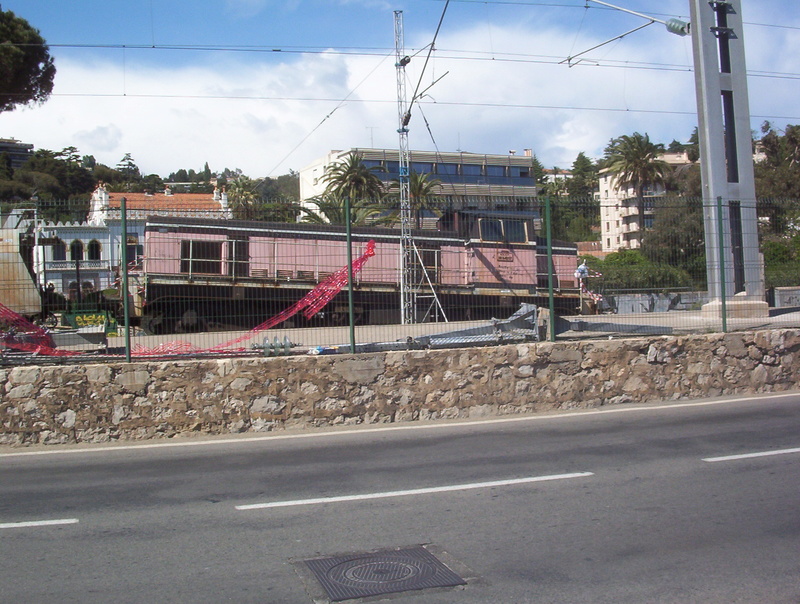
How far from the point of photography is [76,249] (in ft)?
32.0

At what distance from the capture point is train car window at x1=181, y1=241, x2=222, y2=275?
11.0 metres

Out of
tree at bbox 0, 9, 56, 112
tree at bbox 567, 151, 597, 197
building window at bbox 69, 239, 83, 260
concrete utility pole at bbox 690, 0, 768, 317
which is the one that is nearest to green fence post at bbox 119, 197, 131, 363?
building window at bbox 69, 239, 83, 260

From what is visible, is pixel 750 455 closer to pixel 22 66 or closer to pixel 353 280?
pixel 353 280

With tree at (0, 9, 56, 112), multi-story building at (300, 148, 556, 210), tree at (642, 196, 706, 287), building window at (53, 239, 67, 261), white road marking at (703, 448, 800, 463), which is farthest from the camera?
multi-story building at (300, 148, 556, 210)

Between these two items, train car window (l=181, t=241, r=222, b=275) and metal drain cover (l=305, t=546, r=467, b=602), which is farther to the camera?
train car window (l=181, t=241, r=222, b=275)

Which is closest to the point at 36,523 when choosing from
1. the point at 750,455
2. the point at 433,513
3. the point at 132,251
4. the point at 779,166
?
the point at 433,513

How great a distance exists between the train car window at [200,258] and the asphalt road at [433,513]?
3.11 meters

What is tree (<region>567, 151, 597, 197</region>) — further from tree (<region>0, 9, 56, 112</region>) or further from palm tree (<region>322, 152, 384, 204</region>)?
tree (<region>0, 9, 56, 112</region>)

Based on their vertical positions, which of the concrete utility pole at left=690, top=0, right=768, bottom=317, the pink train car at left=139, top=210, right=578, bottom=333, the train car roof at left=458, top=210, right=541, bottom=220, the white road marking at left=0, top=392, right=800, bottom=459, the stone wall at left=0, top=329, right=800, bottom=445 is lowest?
the white road marking at left=0, top=392, right=800, bottom=459

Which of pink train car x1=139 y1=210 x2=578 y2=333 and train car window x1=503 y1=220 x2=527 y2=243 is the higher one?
train car window x1=503 y1=220 x2=527 y2=243

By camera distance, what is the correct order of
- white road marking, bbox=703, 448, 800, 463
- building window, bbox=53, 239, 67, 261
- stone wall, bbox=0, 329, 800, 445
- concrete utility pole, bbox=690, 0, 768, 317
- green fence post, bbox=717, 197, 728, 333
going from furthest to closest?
concrete utility pole, bbox=690, 0, 768, 317
green fence post, bbox=717, 197, 728, 333
building window, bbox=53, 239, 67, 261
stone wall, bbox=0, 329, 800, 445
white road marking, bbox=703, 448, 800, 463

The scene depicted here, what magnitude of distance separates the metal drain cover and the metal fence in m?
5.49

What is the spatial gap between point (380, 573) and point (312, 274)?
6.66m

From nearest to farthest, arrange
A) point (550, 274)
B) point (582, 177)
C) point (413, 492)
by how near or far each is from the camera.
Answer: point (413, 492) → point (550, 274) → point (582, 177)
